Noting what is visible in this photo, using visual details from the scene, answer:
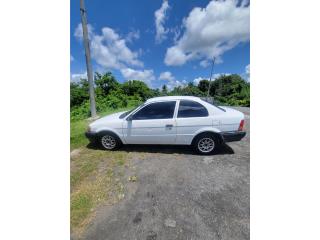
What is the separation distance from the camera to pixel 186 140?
12.6 feet

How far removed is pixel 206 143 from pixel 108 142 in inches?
100

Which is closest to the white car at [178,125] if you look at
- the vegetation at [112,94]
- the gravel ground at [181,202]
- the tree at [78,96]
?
the gravel ground at [181,202]

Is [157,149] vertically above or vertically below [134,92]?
below

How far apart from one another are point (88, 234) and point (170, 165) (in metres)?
1.93

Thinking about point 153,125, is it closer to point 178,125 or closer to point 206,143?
point 178,125

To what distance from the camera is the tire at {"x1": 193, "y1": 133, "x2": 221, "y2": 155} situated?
376 cm

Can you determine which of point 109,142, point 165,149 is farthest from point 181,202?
point 109,142

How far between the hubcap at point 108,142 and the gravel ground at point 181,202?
0.76 m

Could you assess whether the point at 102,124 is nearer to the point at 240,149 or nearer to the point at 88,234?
the point at 88,234

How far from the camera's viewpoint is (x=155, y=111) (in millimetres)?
3902

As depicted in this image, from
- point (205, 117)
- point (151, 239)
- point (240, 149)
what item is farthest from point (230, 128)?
point (151, 239)

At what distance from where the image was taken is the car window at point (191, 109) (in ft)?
12.2

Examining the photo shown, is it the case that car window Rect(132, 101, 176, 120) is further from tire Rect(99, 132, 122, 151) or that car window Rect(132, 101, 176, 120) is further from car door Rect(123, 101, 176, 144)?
tire Rect(99, 132, 122, 151)

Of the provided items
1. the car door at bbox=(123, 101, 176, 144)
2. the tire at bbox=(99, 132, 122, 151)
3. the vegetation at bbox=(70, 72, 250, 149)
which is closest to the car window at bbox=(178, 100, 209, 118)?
the car door at bbox=(123, 101, 176, 144)
